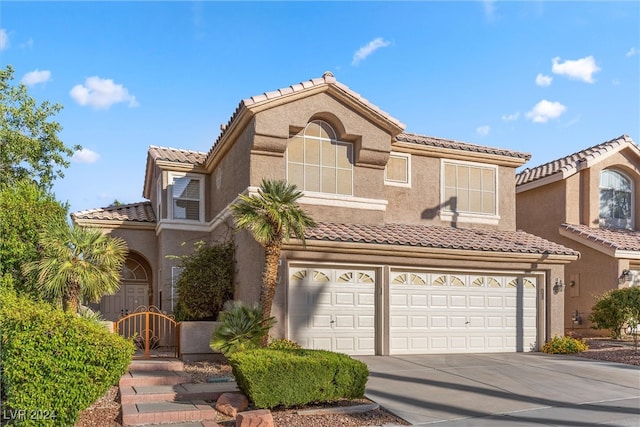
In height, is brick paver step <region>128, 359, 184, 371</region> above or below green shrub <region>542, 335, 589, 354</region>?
above

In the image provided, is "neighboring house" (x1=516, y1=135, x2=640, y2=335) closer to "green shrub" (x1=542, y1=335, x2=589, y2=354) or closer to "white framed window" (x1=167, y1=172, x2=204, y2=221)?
"green shrub" (x1=542, y1=335, x2=589, y2=354)

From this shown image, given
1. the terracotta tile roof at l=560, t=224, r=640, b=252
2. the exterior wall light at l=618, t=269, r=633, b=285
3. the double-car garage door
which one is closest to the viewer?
the double-car garage door

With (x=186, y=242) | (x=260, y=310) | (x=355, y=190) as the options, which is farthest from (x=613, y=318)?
(x=186, y=242)

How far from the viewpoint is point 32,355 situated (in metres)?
7.84

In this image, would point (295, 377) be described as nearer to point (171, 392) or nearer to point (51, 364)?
point (171, 392)

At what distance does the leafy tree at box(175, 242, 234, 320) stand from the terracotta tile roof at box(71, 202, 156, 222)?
186 inches

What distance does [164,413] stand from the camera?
9156 mm

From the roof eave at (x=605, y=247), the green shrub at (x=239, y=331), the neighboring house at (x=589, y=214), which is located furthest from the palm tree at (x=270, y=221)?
the neighboring house at (x=589, y=214)

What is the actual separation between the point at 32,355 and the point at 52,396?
0.65 metres

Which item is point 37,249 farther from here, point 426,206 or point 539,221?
point 539,221

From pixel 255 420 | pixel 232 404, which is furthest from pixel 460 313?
pixel 255 420

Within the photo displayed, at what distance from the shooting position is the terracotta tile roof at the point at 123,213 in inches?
792

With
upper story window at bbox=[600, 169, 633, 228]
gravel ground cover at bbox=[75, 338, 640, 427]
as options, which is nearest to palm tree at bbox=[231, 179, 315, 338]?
gravel ground cover at bbox=[75, 338, 640, 427]

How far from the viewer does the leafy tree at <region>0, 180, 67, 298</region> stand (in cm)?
1336
